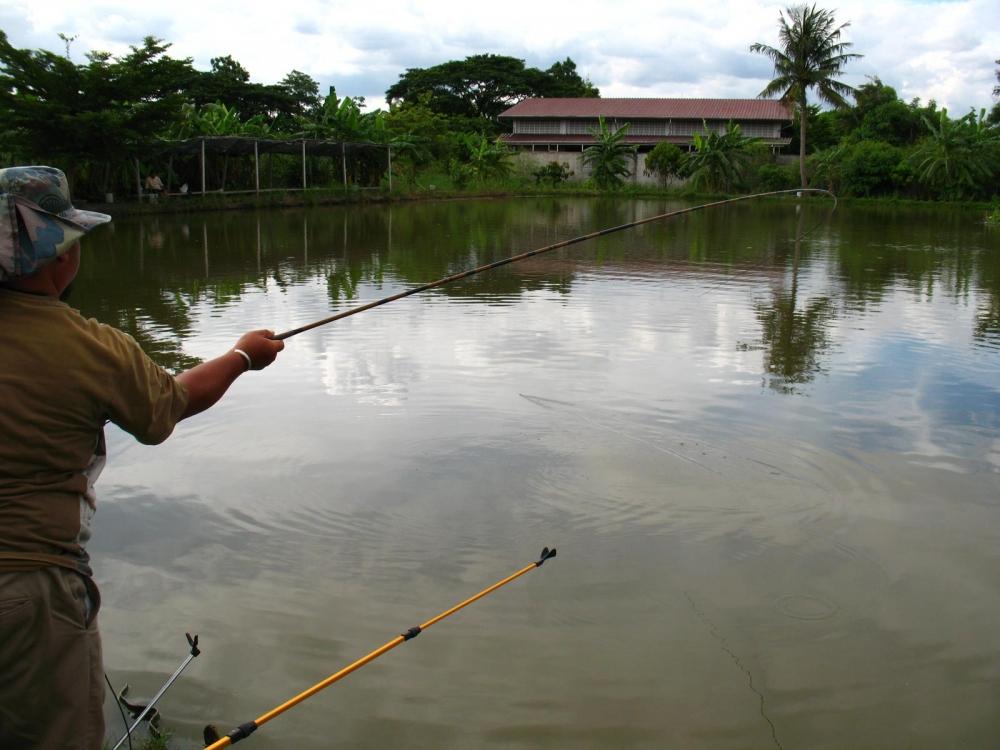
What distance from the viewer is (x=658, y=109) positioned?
4644 centimetres

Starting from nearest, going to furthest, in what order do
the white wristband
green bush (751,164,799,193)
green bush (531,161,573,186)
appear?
the white wristband
green bush (751,164,799,193)
green bush (531,161,573,186)

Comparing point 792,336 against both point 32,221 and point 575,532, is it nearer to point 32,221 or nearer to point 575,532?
point 575,532

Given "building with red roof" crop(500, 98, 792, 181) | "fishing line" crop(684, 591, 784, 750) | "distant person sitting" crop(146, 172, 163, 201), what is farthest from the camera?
"building with red roof" crop(500, 98, 792, 181)

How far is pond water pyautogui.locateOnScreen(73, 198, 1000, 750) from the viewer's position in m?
2.88

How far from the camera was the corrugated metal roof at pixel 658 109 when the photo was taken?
44750 mm

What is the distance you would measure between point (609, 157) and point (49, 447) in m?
40.1

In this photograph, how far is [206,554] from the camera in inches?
149

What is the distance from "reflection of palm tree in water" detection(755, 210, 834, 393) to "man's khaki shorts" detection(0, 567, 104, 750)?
17.7 ft

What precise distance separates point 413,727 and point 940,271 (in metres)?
12.5

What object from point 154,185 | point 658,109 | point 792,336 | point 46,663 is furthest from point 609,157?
point 46,663

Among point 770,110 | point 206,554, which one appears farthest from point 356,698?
point 770,110

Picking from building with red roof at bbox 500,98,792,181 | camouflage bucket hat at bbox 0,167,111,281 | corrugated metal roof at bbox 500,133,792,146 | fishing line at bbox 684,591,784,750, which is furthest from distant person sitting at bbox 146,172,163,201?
corrugated metal roof at bbox 500,133,792,146

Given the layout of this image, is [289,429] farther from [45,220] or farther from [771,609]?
[45,220]

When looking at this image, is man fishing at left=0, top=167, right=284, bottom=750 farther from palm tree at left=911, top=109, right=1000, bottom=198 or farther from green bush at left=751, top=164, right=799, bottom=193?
green bush at left=751, top=164, right=799, bottom=193
